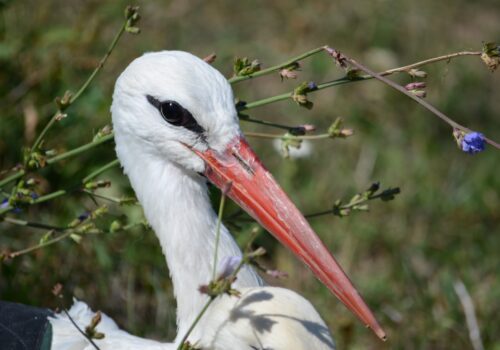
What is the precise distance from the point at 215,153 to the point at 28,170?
1.79ft

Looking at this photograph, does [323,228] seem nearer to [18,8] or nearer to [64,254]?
[64,254]

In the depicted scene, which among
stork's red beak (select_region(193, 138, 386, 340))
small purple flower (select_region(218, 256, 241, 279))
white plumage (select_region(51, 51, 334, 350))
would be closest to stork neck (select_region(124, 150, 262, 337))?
white plumage (select_region(51, 51, 334, 350))

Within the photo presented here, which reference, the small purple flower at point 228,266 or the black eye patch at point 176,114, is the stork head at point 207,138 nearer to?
the black eye patch at point 176,114

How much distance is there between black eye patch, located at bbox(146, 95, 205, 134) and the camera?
2457 mm

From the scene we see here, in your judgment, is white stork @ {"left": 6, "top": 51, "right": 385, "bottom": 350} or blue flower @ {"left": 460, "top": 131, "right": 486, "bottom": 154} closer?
blue flower @ {"left": 460, "top": 131, "right": 486, "bottom": 154}

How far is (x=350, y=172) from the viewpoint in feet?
15.3

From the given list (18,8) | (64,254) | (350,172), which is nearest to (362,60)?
(350,172)

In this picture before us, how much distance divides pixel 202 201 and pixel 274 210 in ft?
0.89

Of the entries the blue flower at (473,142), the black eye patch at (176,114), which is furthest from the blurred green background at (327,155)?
the blue flower at (473,142)

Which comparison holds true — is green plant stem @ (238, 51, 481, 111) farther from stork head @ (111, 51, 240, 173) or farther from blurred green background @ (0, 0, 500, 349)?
blurred green background @ (0, 0, 500, 349)

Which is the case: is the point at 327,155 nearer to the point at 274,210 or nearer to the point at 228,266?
the point at 274,210

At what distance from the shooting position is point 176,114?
2480 millimetres

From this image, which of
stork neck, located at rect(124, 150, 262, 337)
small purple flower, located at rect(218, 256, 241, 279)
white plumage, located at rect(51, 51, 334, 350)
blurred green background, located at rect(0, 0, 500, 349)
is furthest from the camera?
blurred green background, located at rect(0, 0, 500, 349)

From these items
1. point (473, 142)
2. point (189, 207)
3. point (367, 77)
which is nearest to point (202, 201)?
point (189, 207)
